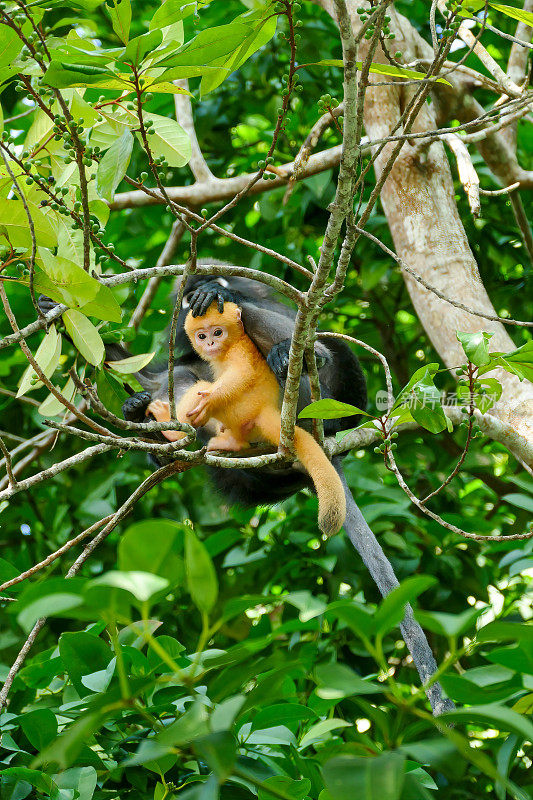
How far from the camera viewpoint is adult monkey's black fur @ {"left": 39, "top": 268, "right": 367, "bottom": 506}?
288cm

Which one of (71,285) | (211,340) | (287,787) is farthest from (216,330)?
(287,787)

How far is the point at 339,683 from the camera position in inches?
35.1

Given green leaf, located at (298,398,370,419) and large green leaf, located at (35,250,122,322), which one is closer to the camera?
large green leaf, located at (35,250,122,322)

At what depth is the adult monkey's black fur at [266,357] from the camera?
288 centimetres

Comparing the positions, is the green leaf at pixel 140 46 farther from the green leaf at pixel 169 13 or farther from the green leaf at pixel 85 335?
the green leaf at pixel 85 335

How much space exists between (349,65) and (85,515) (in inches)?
95.8

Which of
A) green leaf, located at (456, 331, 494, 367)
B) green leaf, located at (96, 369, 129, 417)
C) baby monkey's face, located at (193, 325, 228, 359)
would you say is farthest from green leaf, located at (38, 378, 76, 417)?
green leaf, located at (456, 331, 494, 367)

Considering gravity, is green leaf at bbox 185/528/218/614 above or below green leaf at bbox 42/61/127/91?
below

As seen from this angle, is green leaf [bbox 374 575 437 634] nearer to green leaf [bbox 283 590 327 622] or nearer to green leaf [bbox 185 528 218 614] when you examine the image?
green leaf [bbox 283 590 327 622]

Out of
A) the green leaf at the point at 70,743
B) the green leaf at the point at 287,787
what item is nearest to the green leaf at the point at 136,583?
the green leaf at the point at 70,743

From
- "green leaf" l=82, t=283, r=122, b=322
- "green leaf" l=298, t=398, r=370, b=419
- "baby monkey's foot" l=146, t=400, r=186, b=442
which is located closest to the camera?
"green leaf" l=82, t=283, r=122, b=322

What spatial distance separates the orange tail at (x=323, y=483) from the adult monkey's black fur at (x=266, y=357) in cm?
41

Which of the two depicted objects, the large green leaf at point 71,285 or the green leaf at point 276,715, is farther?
the large green leaf at point 71,285

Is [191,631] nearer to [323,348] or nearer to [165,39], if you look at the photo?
[323,348]
